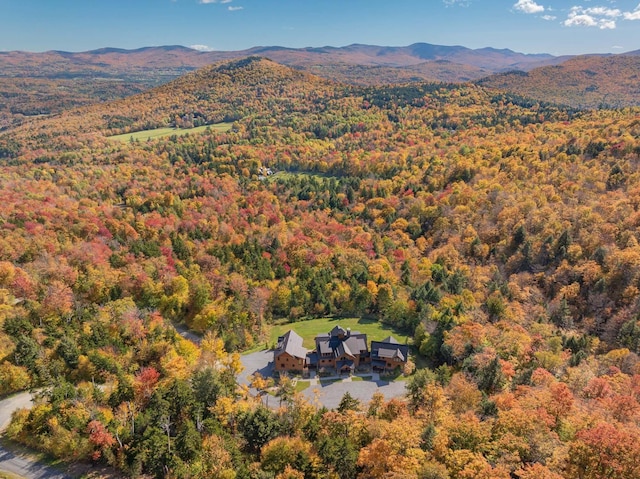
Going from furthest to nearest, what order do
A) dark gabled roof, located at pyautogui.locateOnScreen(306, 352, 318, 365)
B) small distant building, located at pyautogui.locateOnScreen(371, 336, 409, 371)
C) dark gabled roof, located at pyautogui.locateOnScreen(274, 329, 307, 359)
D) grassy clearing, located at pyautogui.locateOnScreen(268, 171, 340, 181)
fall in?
grassy clearing, located at pyautogui.locateOnScreen(268, 171, 340, 181)
dark gabled roof, located at pyautogui.locateOnScreen(306, 352, 318, 365)
dark gabled roof, located at pyautogui.locateOnScreen(274, 329, 307, 359)
small distant building, located at pyautogui.locateOnScreen(371, 336, 409, 371)

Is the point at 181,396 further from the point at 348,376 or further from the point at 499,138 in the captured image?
the point at 499,138

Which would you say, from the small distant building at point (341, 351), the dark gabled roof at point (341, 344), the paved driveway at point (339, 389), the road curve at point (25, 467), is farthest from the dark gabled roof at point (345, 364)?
the road curve at point (25, 467)

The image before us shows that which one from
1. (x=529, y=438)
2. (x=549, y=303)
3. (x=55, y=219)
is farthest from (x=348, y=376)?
(x=55, y=219)

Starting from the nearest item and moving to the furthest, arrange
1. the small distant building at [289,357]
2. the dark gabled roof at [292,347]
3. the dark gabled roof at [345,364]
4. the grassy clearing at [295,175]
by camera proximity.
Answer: the small distant building at [289,357]
the dark gabled roof at [292,347]
the dark gabled roof at [345,364]
the grassy clearing at [295,175]

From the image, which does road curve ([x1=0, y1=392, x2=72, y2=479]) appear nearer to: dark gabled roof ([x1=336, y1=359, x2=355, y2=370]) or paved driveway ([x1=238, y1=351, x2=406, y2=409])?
paved driveway ([x1=238, y1=351, x2=406, y2=409])

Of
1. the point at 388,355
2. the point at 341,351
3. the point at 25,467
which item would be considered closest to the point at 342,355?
the point at 341,351

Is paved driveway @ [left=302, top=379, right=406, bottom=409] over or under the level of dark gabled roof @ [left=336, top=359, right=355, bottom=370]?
under

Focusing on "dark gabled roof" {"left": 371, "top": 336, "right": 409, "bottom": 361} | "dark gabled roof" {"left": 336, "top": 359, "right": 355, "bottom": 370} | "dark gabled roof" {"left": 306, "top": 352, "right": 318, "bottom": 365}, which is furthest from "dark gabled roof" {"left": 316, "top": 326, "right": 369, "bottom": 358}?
"dark gabled roof" {"left": 371, "top": 336, "right": 409, "bottom": 361}

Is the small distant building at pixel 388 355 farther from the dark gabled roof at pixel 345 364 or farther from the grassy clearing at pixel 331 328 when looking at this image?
the grassy clearing at pixel 331 328

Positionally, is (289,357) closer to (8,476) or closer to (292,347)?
(292,347)
